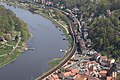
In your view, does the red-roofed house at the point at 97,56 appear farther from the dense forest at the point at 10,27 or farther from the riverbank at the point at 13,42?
the dense forest at the point at 10,27

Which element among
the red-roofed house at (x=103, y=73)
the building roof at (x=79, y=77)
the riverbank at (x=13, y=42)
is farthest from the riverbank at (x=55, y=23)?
the red-roofed house at (x=103, y=73)

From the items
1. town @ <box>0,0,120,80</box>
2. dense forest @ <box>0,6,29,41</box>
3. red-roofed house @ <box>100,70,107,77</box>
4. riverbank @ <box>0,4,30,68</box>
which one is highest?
dense forest @ <box>0,6,29,41</box>

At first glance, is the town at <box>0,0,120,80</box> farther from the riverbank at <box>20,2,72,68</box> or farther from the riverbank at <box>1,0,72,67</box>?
the riverbank at <box>1,0,72,67</box>

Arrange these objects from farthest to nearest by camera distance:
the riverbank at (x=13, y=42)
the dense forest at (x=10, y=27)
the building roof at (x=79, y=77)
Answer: the dense forest at (x=10, y=27), the riverbank at (x=13, y=42), the building roof at (x=79, y=77)

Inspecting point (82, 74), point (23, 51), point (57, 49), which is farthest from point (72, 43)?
point (82, 74)

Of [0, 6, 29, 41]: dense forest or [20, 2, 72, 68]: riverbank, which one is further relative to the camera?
[0, 6, 29, 41]: dense forest

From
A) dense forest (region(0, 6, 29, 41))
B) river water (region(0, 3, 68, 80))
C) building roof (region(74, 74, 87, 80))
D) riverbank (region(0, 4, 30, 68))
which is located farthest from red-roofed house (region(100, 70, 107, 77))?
dense forest (region(0, 6, 29, 41))

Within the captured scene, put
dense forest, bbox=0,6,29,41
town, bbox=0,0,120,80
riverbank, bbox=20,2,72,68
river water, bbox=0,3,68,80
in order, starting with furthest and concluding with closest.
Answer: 1. dense forest, bbox=0,6,29,41
2. riverbank, bbox=20,2,72,68
3. river water, bbox=0,3,68,80
4. town, bbox=0,0,120,80

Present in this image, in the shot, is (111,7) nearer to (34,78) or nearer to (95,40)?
(95,40)

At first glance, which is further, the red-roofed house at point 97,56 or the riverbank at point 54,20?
the riverbank at point 54,20

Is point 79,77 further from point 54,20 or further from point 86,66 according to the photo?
point 54,20
